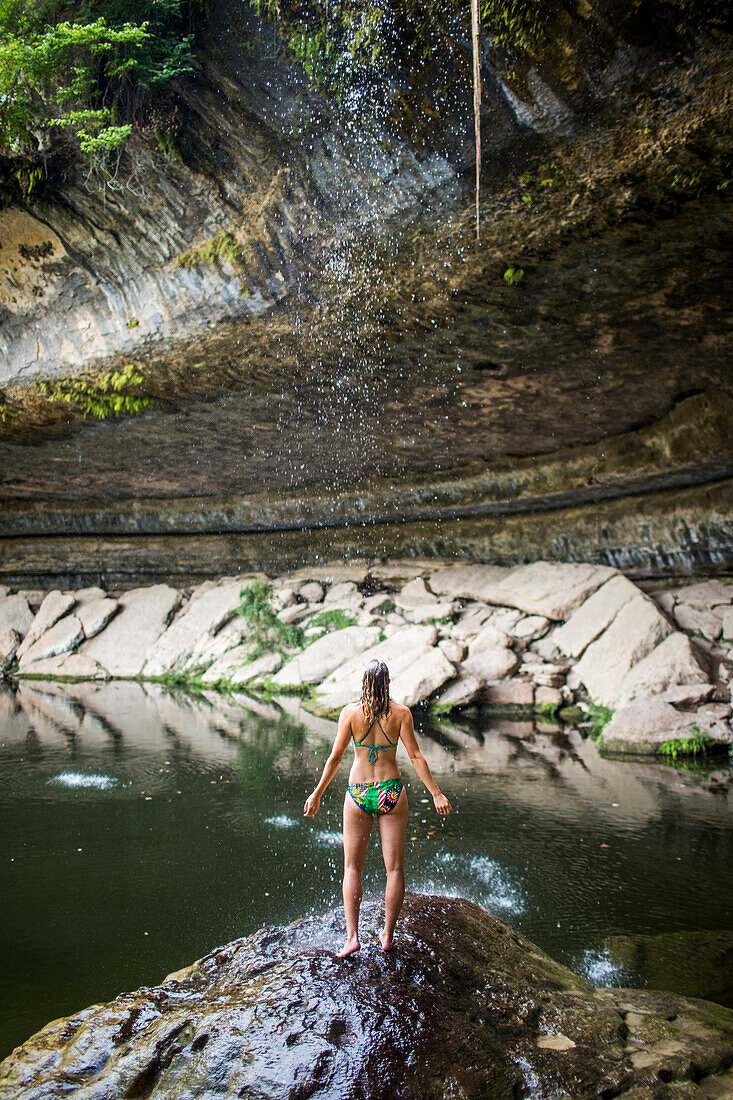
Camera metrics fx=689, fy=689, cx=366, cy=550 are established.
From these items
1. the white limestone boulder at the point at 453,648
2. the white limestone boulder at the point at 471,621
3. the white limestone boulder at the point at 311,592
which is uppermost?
the white limestone boulder at the point at 311,592

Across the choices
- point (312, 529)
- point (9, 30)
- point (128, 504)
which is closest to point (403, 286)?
point (9, 30)

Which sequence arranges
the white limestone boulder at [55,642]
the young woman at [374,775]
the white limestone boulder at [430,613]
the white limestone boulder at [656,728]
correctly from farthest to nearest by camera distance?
the white limestone boulder at [55,642], the white limestone boulder at [430,613], the white limestone boulder at [656,728], the young woman at [374,775]

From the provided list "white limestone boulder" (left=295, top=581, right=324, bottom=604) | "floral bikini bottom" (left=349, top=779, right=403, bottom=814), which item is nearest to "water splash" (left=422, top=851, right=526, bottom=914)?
"floral bikini bottom" (left=349, top=779, right=403, bottom=814)

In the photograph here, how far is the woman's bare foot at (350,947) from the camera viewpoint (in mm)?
2844

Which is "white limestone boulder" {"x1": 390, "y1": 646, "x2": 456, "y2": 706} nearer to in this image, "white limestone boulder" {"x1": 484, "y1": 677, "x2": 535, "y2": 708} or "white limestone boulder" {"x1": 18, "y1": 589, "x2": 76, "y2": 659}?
"white limestone boulder" {"x1": 484, "y1": 677, "x2": 535, "y2": 708}

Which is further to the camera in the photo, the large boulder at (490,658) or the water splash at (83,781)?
the large boulder at (490,658)

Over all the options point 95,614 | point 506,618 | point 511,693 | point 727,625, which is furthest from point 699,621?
point 95,614

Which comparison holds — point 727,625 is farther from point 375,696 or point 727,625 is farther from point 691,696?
point 375,696

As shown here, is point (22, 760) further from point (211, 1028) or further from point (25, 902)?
point (211, 1028)

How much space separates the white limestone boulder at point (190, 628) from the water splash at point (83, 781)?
756 cm

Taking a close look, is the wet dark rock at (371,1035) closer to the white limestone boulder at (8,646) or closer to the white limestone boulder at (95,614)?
the white limestone boulder at (95,614)

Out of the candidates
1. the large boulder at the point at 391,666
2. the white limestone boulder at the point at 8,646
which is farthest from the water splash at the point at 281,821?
the white limestone boulder at the point at 8,646

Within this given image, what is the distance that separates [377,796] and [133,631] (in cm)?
1544

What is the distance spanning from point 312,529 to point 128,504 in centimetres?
440
